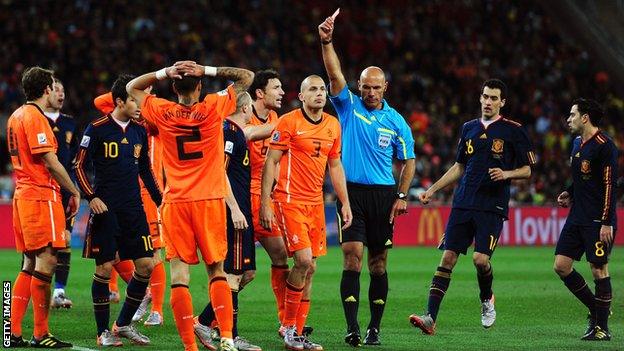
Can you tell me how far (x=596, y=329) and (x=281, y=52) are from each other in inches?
913

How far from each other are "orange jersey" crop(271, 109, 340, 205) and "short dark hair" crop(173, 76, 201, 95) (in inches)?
61.7

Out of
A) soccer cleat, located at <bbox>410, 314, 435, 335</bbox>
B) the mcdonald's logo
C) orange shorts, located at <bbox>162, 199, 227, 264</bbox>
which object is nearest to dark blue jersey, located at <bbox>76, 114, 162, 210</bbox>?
orange shorts, located at <bbox>162, 199, 227, 264</bbox>

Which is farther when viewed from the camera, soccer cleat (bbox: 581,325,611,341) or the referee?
soccer cleat (bbox: 581,325,611,341)

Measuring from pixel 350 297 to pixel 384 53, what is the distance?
24.5 meters

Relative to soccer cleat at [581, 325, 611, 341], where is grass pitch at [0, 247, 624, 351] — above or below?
below

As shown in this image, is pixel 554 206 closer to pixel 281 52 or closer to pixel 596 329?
pixel 281 52

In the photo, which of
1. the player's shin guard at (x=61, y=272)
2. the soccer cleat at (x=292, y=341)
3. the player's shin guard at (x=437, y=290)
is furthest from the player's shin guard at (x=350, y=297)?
the player's shin guard at (x=61, y=272)

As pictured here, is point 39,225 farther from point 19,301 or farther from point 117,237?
point 117,237

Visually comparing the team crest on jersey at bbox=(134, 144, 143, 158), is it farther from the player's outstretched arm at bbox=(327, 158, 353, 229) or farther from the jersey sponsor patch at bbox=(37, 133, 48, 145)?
the player's outstretched arm at bbox=(327, 158, 353, 229)

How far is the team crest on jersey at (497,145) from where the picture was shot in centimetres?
1182

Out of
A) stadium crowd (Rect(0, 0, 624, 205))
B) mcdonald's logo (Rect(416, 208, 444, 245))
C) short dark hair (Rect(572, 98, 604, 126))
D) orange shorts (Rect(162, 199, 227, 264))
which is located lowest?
mcdonald's logo (Rect(416, 208, 444, 245))

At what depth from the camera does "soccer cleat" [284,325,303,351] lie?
1003cm

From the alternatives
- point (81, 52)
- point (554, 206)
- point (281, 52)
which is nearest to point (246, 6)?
point (281, 52)

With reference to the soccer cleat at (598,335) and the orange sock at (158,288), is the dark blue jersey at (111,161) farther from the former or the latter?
the soccer cleat at (598,335)
